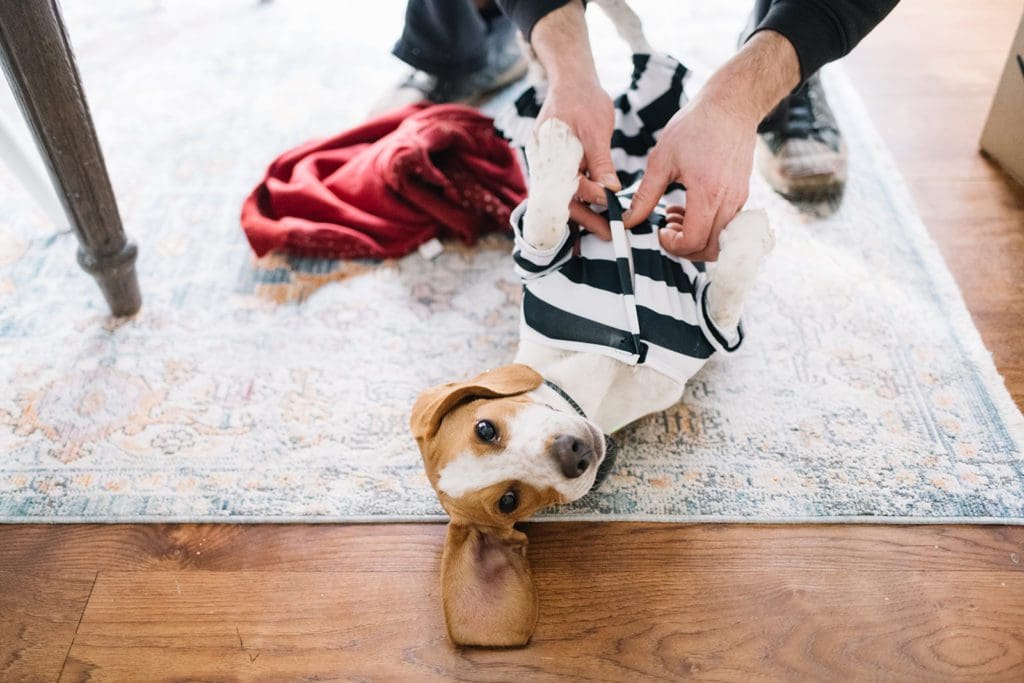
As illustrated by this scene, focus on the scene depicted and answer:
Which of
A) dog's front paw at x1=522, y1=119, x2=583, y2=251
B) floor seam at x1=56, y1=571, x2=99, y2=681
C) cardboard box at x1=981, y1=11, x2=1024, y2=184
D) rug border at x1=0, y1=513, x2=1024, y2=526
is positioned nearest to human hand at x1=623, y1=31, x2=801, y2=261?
dog's front paw at x1=522, y1=119, x2=583, y2=251

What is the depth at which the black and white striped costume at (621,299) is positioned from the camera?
1.10 m

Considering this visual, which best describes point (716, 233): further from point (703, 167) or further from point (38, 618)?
point (38, 618)

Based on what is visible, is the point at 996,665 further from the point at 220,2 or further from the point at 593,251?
the point at 220,2

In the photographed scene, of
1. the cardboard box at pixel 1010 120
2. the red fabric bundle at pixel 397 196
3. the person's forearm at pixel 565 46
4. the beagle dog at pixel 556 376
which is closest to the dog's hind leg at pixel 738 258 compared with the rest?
the beagle dog at pixel 556 376

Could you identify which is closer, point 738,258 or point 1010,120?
point 738,258

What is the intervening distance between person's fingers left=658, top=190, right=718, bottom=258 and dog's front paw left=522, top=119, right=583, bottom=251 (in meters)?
0.16

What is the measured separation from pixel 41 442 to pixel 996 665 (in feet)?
4.62

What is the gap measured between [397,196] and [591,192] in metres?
0.53

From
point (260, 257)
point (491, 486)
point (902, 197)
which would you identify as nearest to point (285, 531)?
point (491, 486)

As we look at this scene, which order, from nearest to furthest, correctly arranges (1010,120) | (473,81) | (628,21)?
(628,21), (1010,120), (473,81)

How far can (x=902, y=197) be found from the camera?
1566 mm

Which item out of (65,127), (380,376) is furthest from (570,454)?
(65,127)

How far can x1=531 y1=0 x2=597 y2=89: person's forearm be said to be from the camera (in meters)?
1.16

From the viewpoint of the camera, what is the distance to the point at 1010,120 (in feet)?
5.13
